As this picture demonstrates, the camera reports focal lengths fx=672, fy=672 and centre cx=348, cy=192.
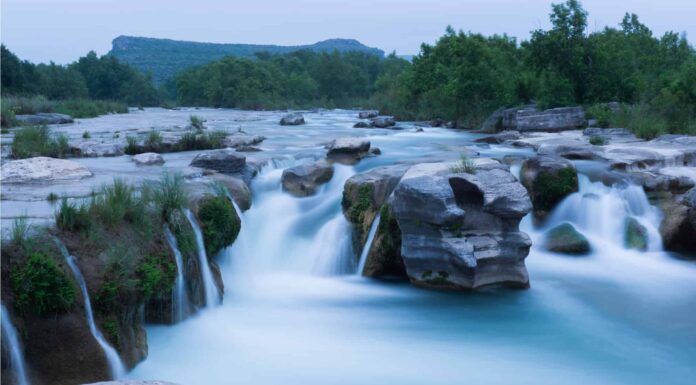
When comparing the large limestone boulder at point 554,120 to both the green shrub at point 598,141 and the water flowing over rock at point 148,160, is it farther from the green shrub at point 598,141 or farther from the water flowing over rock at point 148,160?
the water flowing over rock at point 148,160

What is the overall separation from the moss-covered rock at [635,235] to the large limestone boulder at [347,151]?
6.34 m

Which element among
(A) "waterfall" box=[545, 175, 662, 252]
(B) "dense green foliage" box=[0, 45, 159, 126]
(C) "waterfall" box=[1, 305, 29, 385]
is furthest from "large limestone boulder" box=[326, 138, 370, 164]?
(B) "dense green foliage" box=[0, 45, 159, 126]

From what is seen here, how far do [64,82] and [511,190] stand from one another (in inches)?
2529

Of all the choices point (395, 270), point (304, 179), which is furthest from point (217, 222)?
point (304, 179)

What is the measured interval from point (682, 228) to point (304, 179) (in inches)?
286

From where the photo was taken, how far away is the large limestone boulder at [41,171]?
11125 mm

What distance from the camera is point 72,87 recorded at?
2638 inches

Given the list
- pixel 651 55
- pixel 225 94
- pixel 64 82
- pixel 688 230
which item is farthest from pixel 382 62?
pixel 688 230

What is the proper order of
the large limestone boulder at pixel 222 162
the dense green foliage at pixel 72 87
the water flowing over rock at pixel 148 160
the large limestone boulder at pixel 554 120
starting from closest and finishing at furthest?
the large limestone boulder at pixel 222 162 → the water flowing over rock at pixel 148 160 → the large limestone boulder at pixel 554 120 → the dense green foliage at pixel 72 87

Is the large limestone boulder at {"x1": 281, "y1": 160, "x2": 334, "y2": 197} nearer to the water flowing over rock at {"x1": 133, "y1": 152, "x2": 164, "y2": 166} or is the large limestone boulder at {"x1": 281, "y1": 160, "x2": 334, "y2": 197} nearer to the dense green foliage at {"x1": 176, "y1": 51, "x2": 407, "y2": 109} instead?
the water flowing over rock at {"x1": 133, "y1": 152, "x2": 164, "y2": 166}

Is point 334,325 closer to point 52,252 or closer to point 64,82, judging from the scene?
point 52,252

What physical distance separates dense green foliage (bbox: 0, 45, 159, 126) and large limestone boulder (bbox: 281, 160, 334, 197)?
16371mm

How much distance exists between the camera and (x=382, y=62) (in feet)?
350

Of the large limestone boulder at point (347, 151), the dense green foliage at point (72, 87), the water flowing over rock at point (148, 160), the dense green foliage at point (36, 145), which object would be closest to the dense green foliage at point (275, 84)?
the dense green foliage at point (72, 87)
